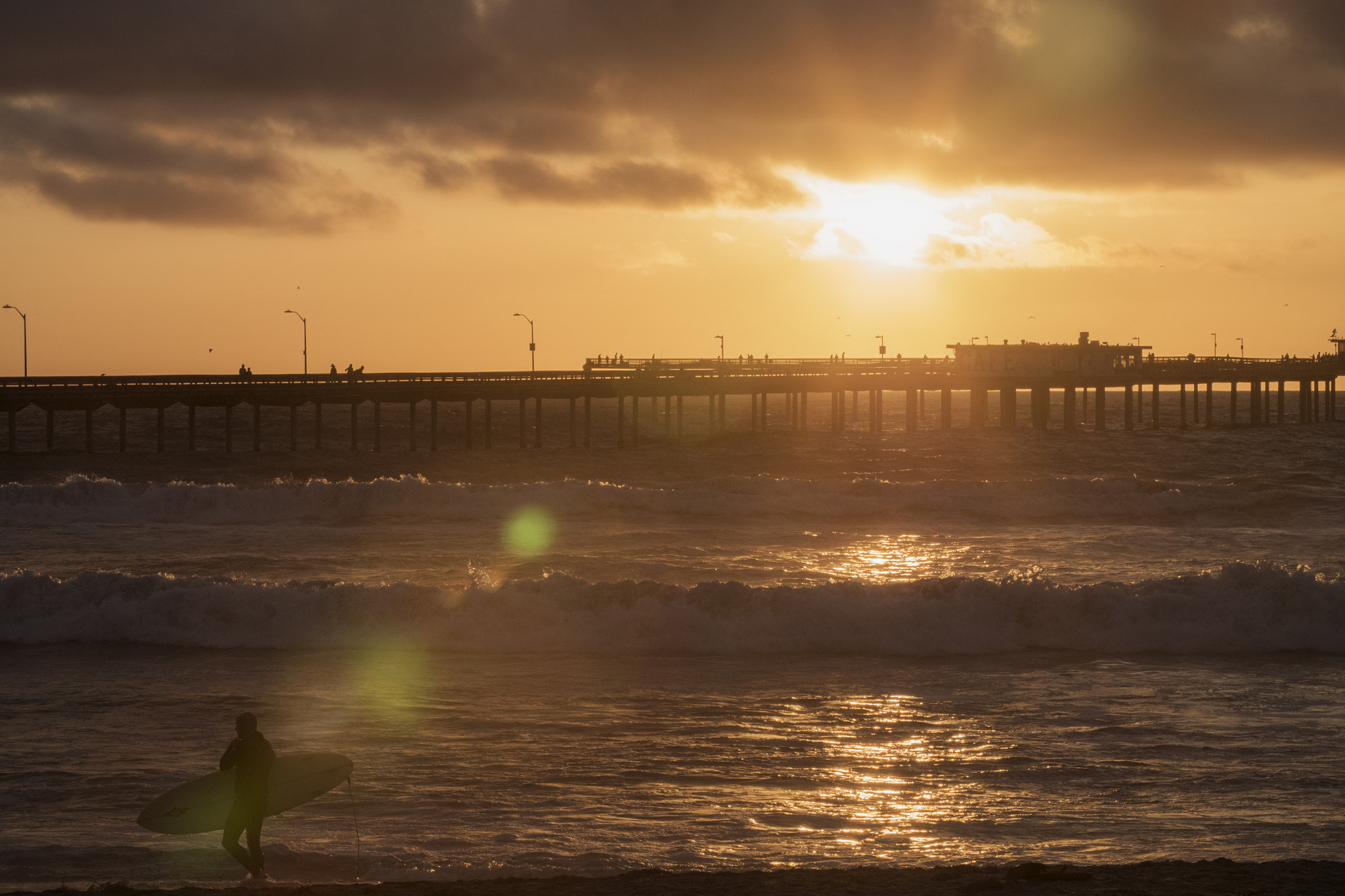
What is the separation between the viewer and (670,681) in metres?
14.9

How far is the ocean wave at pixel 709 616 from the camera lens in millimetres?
17219

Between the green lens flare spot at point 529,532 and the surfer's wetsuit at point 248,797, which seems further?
the green lens flare spot at point 529,532

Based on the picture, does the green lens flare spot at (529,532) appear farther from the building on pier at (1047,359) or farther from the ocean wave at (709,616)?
the building on pier at (1047,359)

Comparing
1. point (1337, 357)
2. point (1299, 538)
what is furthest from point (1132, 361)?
point (1299, 538)

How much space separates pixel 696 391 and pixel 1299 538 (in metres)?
53.4

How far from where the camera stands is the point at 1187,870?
825 cm

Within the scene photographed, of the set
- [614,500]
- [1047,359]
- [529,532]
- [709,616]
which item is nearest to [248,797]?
[709,616]

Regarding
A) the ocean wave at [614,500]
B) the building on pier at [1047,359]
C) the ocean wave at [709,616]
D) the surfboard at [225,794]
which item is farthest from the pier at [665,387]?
the surfboard at [225,794]

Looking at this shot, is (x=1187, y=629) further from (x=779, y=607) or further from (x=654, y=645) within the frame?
(x=654, y=645)

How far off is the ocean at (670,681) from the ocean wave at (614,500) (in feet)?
0.78

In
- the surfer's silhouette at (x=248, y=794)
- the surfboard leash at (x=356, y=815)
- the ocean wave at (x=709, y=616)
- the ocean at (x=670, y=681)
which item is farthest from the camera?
the ocean wave at (x=709, y=616)

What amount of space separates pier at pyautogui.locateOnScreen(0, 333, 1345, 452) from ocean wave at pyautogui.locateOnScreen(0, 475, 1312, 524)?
81.0ft

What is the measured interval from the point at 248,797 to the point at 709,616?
10.1 metres

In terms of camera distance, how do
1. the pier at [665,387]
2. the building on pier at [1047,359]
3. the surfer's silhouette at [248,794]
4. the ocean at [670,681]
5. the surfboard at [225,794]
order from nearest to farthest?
1. the surfer's silhouette at [248,794]
2. the surfboard at [225,794]
3. the ocean at [670,681]
4. the pier at [665,387]
5. the building on pier at [1047,359]
